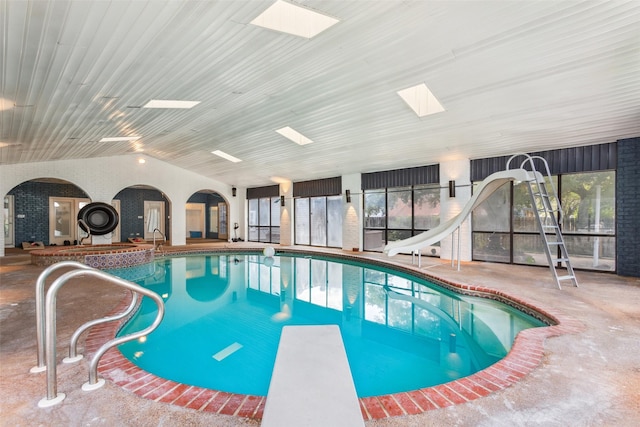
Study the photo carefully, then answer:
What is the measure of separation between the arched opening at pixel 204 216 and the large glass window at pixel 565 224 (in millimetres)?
13798

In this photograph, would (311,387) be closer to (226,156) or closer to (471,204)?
(471,204)

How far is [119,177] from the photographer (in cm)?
1126

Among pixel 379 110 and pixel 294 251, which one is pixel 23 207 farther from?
pixel 379 110

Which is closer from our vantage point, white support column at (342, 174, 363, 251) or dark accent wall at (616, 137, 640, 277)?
dark accent wall at (616, 137, 640, 277)

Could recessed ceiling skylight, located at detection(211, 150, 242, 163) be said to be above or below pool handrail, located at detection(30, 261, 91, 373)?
above

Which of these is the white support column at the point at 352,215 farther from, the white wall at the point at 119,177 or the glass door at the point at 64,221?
the glass door at the point at 64,221

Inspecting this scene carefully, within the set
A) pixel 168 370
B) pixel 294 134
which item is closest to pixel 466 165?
pixel 294 134

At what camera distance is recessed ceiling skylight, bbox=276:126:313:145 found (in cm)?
743

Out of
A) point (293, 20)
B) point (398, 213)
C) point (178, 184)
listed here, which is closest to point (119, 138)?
point (178, 184)

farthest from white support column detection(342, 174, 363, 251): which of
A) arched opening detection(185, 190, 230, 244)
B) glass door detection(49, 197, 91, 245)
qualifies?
glass door detection(49, 197, 91, 245)

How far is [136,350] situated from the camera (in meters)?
3.50

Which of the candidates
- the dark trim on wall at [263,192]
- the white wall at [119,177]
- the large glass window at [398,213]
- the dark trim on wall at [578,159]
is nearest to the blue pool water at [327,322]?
the large glass window at [398,213]

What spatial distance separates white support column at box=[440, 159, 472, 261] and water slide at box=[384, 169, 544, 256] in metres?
1.04

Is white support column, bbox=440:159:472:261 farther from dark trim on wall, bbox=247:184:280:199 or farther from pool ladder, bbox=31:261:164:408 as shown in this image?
pool ladder, bbox=31:261:164:408
